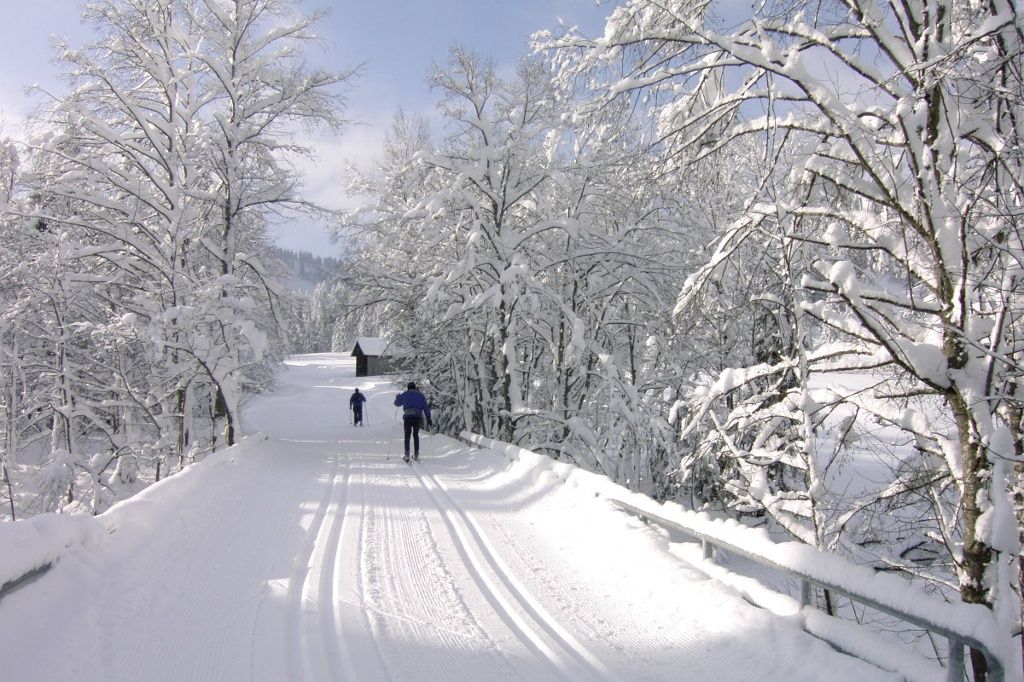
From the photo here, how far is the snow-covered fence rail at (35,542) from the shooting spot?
3707 millimetres

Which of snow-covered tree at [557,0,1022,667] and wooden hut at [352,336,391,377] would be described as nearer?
snow-covered tree at [557,0,1022,667]

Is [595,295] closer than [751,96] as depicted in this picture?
No

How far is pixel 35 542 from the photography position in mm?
4125

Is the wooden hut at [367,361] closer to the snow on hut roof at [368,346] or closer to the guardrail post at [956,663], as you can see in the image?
the snow on hut roof at [368,346]

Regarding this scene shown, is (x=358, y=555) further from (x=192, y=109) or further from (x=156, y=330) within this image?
(x=192, y=109)

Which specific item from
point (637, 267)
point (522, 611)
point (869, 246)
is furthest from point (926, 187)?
point (637, 267)

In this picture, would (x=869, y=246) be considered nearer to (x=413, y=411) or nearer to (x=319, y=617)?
(x=319, y=617)

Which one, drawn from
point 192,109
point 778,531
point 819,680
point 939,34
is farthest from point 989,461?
point 192,109

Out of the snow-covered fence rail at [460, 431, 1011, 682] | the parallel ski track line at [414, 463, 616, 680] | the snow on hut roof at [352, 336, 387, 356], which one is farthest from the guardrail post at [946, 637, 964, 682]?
the snow on hut roof at [352, 336, 387, 356]

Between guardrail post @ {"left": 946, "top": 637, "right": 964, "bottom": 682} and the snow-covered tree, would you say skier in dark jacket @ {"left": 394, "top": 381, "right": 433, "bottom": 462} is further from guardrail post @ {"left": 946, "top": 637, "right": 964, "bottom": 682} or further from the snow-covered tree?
guardrail post @ {"left": 946, "top": 637, "right": 964, "bottom": 682}

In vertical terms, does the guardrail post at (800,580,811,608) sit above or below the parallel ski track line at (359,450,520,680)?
above

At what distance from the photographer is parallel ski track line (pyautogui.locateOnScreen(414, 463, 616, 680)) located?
391cm

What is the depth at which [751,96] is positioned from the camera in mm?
4676

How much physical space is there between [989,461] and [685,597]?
229 cm
